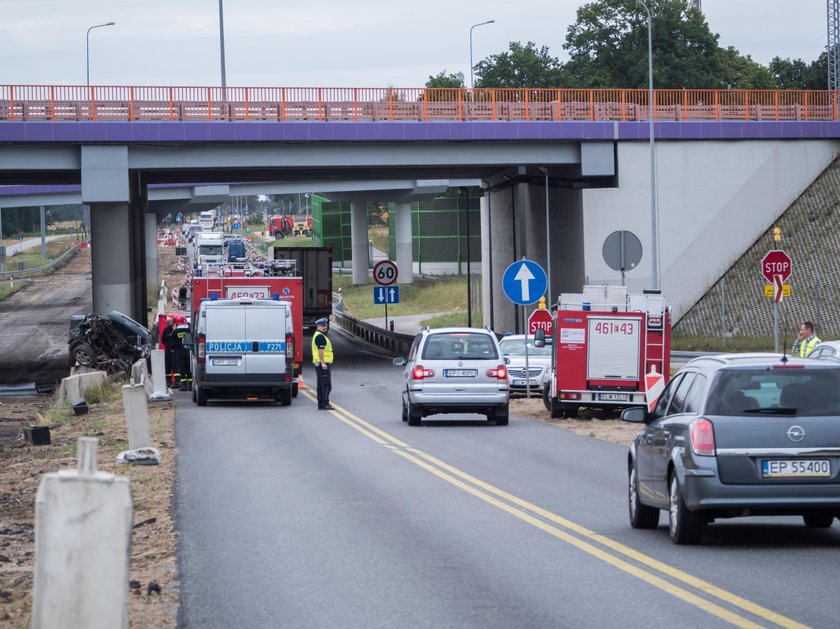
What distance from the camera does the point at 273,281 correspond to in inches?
1394

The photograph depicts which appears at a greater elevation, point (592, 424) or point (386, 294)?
point (386, 294)

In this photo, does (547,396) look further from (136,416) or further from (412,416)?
(136,416)

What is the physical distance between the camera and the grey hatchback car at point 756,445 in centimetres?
1067

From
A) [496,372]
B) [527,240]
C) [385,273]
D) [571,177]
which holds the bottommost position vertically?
[496,372]

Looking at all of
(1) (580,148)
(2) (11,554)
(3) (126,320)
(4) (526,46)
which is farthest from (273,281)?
(4) (526,46)

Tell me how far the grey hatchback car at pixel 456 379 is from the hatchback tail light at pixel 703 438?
13.6m

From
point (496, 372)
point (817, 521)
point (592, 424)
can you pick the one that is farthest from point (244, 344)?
point (817, 521)

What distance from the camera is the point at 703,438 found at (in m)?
10.8

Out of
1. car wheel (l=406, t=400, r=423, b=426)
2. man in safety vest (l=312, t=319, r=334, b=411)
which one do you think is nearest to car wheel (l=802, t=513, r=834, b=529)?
car wheel (l=406, t=400, r=423, b=426)

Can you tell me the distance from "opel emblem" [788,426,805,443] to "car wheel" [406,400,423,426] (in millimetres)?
14254

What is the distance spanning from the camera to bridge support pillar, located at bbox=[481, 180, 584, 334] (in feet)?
167

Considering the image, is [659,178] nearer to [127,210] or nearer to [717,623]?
[127,210]

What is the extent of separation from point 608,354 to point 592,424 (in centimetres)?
136

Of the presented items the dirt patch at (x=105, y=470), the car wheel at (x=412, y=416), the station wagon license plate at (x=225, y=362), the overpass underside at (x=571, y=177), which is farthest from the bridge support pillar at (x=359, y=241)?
the car wheel at (x=412, y=416)
